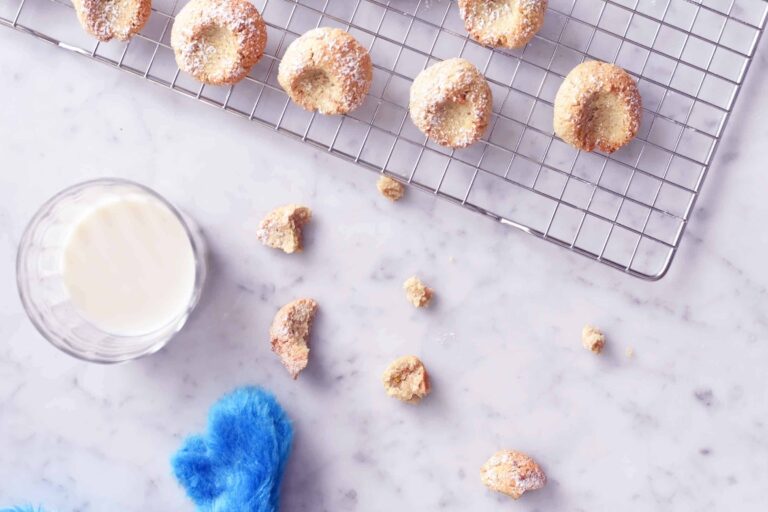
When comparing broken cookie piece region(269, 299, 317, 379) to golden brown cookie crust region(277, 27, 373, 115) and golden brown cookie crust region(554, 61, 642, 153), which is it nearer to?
golden brown cookie crust region(277, 27, 373, 115)

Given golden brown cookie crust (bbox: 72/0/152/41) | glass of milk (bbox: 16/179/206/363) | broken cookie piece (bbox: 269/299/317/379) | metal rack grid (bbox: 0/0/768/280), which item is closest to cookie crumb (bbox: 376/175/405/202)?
metal rack grid (bbox: 0/0/768/280)

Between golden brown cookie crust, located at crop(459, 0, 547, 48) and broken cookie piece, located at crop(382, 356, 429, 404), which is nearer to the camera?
golden brown cookie crust, located at crop(459, 0, 547, 48)

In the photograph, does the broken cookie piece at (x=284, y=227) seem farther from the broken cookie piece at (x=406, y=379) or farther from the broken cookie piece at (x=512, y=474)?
the broken cookie piece at (x=512, y=474)

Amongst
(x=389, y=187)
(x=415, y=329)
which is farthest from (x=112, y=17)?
(x=415, y=329)

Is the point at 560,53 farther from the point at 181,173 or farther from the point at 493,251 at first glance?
the point at 181,173

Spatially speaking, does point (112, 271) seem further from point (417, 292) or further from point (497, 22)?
point (497, 22)

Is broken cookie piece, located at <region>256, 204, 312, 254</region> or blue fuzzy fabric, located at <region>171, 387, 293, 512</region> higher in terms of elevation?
broken cookie piece, located at <region>256, 204, 312, 254</region>

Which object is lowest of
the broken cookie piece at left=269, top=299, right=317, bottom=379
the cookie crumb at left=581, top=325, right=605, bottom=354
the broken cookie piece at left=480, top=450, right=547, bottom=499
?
the broken cookie piece at left=480, top=450, right=547, bottom=499
